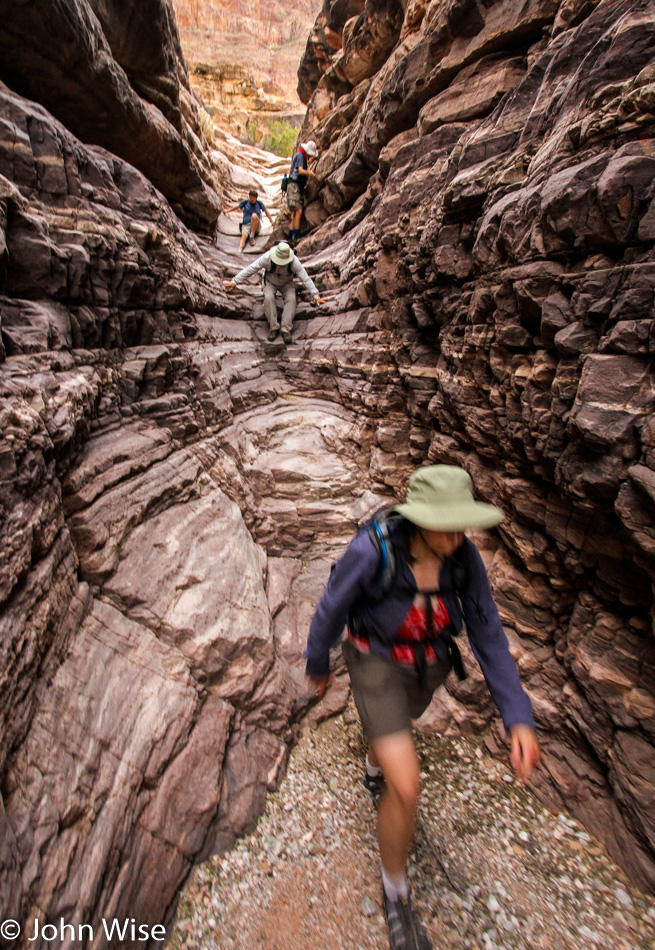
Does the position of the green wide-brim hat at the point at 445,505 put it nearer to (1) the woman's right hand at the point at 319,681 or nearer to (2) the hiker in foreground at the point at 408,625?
(2) the hiker in foreground at the point at 408,625

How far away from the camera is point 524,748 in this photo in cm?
202

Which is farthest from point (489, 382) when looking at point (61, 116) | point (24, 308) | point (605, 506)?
point (61, 116)

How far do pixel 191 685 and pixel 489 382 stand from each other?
433cm

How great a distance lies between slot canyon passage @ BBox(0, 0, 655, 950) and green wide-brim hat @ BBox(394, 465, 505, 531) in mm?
1500

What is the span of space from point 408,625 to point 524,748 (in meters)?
0.84

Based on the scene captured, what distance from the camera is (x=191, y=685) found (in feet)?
11.4

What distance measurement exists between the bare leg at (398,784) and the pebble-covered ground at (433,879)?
908 millimetres

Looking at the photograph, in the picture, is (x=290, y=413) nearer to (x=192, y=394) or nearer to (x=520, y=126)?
(x=192, y=394)

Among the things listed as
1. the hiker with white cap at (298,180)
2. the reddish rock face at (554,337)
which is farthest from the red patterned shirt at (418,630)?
the hiker with white cap at (298,180)

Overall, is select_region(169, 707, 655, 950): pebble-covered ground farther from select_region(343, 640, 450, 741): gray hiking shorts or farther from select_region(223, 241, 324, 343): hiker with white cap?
select_region(223, 241, 324, 343): hiker with white cap

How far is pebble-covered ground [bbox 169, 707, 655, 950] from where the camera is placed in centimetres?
260

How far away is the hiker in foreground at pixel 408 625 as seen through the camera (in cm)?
199
